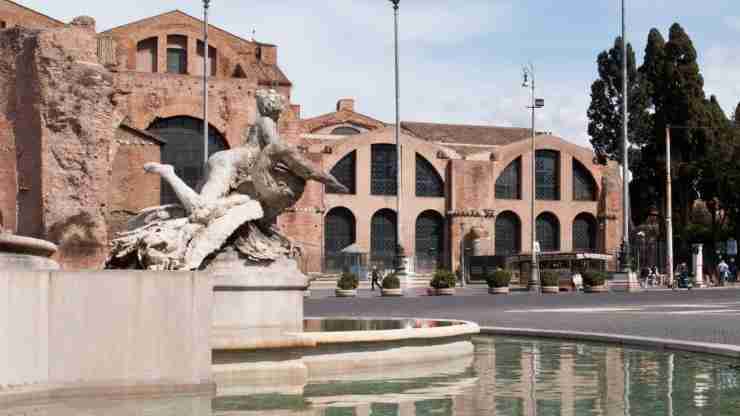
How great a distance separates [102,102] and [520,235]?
31614mm

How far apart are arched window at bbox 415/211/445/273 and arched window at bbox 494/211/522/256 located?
12.2 ft

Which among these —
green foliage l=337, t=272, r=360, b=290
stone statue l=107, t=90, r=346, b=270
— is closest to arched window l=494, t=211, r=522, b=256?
green foliage l=337, t=272, r=360, b=290

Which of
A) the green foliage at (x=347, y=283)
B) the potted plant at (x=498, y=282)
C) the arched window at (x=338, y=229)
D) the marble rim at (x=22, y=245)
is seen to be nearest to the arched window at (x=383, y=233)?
the arched window at (x=338, y=229)

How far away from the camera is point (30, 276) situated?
536cm

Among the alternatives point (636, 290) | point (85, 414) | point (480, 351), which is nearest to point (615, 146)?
point (636, 290)

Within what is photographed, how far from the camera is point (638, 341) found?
10789 mm

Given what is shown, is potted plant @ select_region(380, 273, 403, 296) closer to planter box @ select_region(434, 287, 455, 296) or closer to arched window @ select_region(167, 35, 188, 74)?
planter box @ select_region(434, 287, 455, 296)

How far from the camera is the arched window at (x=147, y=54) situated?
179ft

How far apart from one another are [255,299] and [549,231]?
191ft

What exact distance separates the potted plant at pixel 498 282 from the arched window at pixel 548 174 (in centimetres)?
2995

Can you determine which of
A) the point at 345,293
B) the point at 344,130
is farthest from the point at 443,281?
the point at 344,130

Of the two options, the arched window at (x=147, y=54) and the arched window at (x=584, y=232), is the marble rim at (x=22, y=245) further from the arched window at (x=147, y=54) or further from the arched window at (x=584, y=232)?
the arched window at (x=584, y=232)

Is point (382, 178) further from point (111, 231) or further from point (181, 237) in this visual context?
point (181, 237)

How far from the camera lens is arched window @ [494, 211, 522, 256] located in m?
63.5
